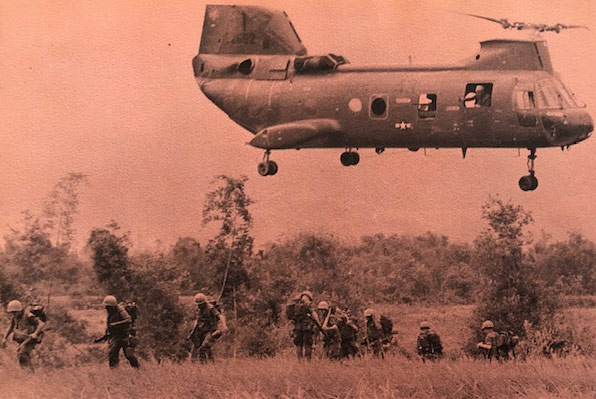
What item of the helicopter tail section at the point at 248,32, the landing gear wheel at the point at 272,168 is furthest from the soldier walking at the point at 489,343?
the helicopter tail section at the point at 248,32

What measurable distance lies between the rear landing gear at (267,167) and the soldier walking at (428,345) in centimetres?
411

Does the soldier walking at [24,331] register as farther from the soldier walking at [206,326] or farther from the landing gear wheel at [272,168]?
the landing gear wheel at [272,168]

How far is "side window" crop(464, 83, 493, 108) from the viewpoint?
56.4 ft

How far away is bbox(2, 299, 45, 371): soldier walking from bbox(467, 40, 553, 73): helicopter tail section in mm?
9229

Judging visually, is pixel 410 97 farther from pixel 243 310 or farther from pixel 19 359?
pixel 19 359

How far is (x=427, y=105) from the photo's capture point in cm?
1744

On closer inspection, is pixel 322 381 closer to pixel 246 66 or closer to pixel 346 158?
pixel 346 158

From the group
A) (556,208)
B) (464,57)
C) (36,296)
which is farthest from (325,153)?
(36,296)

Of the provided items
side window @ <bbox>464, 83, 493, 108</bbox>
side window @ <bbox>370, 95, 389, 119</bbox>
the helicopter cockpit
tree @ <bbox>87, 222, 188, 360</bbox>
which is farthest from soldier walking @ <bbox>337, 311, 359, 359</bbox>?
the helicopter cockpit

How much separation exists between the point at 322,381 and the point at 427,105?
17.3 feet

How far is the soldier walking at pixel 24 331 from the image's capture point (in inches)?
685

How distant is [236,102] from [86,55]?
3.07 m

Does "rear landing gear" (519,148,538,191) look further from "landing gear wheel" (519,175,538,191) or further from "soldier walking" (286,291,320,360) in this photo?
"soldier walking" (286,291,320,360)

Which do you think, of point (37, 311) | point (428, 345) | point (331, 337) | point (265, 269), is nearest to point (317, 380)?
point (331, 337)
